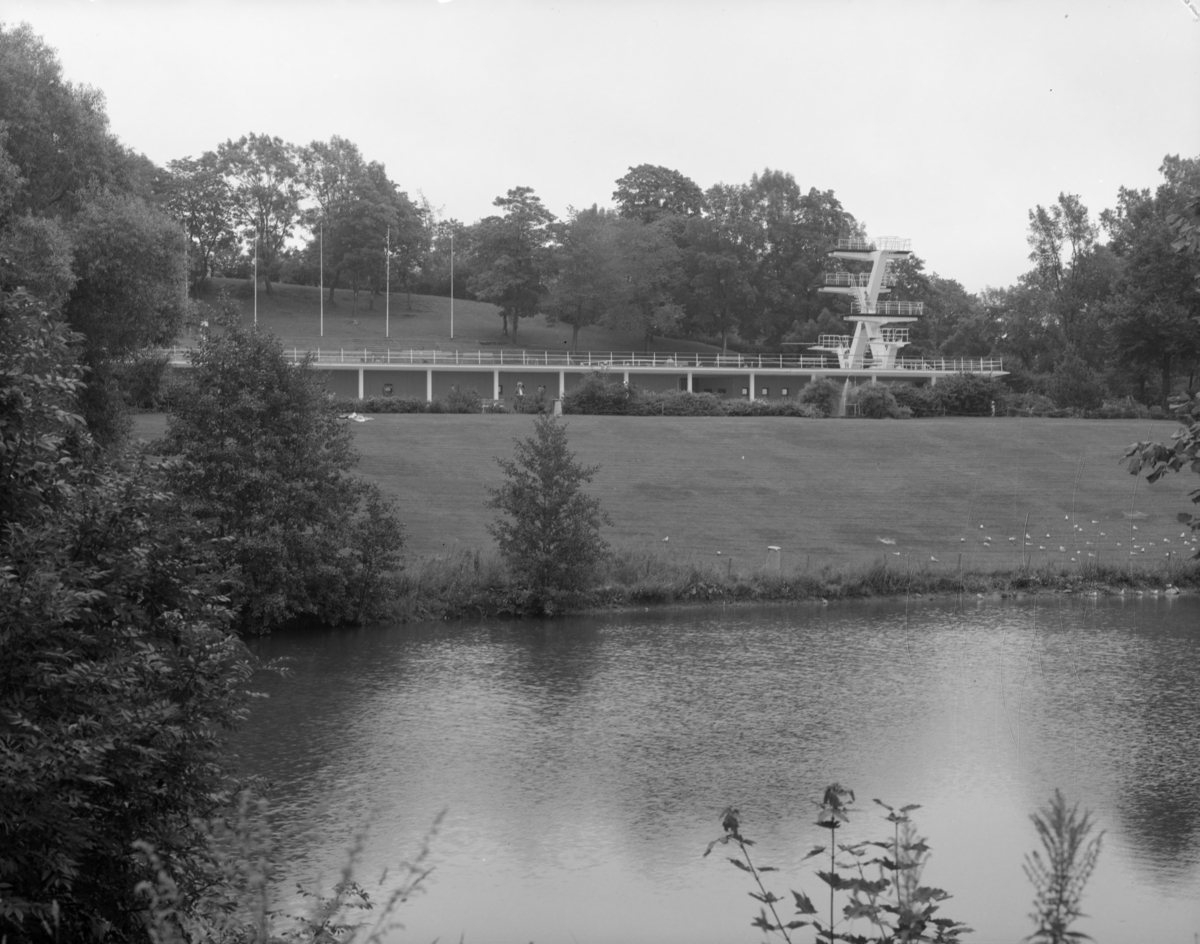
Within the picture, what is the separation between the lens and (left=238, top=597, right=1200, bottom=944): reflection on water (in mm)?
11805

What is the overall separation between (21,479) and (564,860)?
7.26 meters

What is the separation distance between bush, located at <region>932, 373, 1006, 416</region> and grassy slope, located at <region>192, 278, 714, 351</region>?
29398 mm

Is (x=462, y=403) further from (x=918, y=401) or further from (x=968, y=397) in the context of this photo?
(x=968, y=397)

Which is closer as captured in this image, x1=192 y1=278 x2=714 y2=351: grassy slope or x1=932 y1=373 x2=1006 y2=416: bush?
x1=932 y1=373 x2=1006 y2=416: bush

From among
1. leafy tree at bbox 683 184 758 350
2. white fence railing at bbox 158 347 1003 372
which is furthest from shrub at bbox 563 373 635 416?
leafy tree at bbox 683 184 758 350

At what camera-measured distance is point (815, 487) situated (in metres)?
40.4

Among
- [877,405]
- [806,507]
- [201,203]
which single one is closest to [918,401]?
[877,405]

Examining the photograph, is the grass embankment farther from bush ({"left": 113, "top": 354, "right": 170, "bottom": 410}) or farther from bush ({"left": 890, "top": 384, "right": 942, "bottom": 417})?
bush ({"left": 890, "top": 384, "right": 942, "bottom": 417})

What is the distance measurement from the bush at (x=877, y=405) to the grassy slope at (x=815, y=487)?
434 cm

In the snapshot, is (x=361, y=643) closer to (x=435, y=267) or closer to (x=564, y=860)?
(x=564, y=860)

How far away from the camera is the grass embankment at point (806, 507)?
30.1 metres

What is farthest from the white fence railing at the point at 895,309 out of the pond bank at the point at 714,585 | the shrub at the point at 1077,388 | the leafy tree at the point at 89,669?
the leafy tree at the point at 89,669

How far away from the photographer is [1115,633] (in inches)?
1016

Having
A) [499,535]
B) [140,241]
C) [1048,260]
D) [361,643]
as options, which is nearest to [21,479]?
[361,643]
